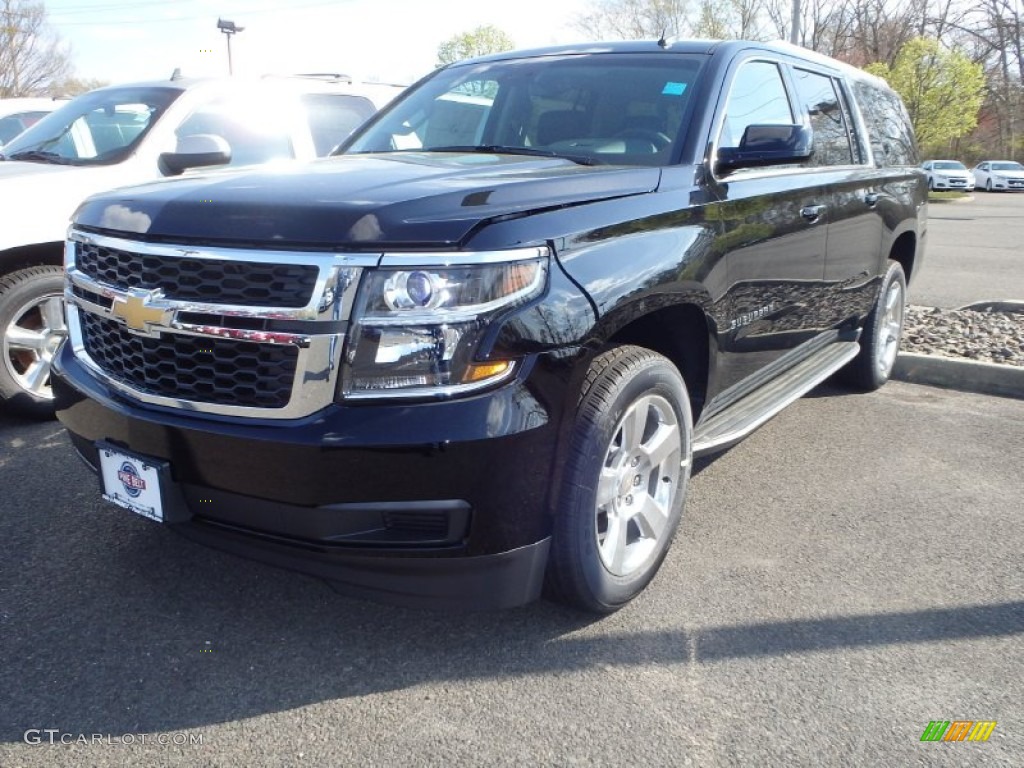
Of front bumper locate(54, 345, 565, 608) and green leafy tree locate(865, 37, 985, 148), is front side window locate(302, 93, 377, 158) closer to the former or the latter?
front bumper locate(54, 345, 565, 608)

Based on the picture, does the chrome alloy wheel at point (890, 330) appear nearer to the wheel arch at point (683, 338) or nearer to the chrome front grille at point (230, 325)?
the wheel arch at point (683, 338)

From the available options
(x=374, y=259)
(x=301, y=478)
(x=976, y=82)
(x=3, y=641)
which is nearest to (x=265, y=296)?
(x=374, y=259)

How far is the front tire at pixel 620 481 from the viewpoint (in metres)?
2.55

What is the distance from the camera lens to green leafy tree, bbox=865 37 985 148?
38.6 meters

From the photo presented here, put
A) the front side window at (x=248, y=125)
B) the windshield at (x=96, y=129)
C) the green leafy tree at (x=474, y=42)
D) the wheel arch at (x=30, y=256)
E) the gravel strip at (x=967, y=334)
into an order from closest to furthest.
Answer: the wheel arch at (x=30, y=256) → the windshield at (x=96, y=129) → the front side window at (x=248, y=125) → the gravel strip at (x=967, y=334) → the green leafy tree at (x=474, y=42)

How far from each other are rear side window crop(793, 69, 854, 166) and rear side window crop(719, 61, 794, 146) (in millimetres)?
248

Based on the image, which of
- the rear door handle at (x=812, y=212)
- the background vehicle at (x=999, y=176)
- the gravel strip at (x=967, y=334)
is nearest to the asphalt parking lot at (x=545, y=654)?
the rear door handle at (x=812, y=212)

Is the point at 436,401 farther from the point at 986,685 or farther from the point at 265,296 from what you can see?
the point at 986,685

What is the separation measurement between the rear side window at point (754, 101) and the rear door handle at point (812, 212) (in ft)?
1.33

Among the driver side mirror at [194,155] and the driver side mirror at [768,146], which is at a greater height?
the driver side mirror at [768,146]

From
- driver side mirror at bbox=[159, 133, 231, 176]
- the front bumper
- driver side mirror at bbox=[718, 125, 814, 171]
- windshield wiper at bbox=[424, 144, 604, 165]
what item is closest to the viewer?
the front bumper

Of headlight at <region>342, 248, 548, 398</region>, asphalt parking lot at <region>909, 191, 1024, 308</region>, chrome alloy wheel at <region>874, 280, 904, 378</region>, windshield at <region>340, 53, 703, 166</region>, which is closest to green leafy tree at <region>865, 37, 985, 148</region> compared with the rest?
asphalt parking lot at <region>909, 191, 1024, 308</region>

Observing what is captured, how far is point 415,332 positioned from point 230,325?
20.2 inches

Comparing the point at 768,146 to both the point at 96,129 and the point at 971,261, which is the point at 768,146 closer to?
the point at 96,129
